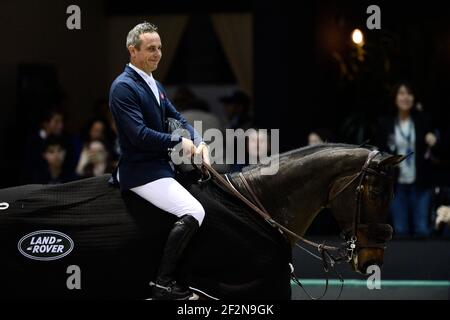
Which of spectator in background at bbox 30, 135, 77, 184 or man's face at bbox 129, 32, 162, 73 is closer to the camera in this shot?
man's face at bbox 129, 32, 162, 73

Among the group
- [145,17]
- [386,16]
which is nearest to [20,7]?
[145,17]

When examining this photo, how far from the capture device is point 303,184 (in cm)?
581

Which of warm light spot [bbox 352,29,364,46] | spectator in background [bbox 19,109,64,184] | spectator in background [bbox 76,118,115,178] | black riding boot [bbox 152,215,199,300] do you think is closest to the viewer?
black riding boot [bbox 152,215,199,300]

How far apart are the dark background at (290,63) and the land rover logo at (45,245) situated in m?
4.91

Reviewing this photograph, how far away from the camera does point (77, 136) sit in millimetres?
10680

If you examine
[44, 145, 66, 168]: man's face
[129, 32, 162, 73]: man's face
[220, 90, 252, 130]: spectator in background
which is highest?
[129, 32, 162, 73]: man's face

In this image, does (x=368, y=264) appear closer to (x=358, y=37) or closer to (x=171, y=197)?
(x=171, y=197)

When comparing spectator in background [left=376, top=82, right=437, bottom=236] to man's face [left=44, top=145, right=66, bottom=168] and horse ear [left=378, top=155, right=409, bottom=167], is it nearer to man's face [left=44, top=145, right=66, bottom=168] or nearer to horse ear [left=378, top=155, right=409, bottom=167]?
man's face [left=44, top=145, right=66, bottom=168]

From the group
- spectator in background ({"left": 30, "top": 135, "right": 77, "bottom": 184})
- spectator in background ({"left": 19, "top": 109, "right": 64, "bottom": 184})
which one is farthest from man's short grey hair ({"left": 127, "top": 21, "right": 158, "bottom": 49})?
spectator in background ({"left": 19, "top": 109, "right": 64, "bottom": 184})

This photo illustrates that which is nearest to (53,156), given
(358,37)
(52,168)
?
(52,168)

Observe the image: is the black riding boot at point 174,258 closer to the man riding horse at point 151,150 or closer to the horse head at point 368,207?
the man riding horse at point 151,150

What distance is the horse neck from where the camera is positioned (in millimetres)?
5780

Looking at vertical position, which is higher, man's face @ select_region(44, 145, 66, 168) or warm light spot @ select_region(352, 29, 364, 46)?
warm light spot @ select_region(352, 29, 364, 46)

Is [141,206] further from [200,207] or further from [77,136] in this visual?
[77,136]
